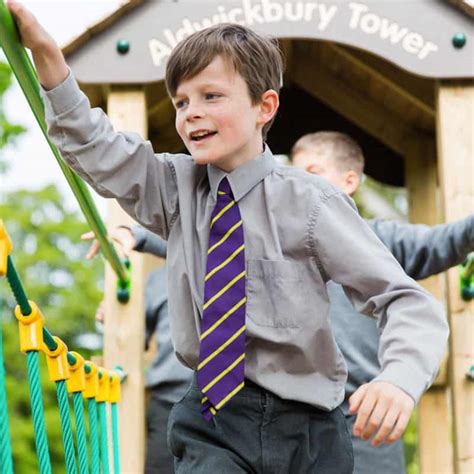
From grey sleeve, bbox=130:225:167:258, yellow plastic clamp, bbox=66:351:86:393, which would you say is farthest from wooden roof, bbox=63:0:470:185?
yellow plastic clamp, bbox=66:351:86:393

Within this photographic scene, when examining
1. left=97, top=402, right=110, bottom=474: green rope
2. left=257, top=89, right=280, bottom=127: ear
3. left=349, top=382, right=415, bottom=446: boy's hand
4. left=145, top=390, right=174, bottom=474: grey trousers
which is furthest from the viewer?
left=145, top=390, right=174, bottom=474: grey trousers

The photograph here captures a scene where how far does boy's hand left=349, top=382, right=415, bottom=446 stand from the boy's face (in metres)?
0.64

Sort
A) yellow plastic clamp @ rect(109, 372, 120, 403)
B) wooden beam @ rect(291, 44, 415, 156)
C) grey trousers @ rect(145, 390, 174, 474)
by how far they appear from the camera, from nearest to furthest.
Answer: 1. yellow plastic clamp @ rect(109, 372, 120, 403)
2. grey trousers @ rect(145, 390, 174, 474)
3. wooden beam @ rect(291, 44, 415, 156)

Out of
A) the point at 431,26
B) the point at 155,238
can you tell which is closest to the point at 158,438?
the point at 155,238

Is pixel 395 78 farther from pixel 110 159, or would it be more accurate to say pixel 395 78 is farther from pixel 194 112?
pixel 110 159

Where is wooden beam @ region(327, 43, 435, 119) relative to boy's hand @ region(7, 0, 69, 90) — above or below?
below

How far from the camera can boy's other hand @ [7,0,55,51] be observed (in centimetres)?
184

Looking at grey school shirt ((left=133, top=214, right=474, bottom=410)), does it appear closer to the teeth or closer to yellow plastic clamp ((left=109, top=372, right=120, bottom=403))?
yellow plastic clamp ((left=109, top=372, right=120, bottom=403))

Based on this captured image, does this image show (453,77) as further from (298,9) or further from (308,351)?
(308,351)

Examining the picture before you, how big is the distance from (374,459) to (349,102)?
1.88m

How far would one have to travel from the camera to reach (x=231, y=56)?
2279 millimetres

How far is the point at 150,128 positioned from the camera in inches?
203

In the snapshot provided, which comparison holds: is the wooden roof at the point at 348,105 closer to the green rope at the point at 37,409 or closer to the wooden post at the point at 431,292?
the wooden post at the point at 431,292

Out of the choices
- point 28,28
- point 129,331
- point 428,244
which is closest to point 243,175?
point 28,28
